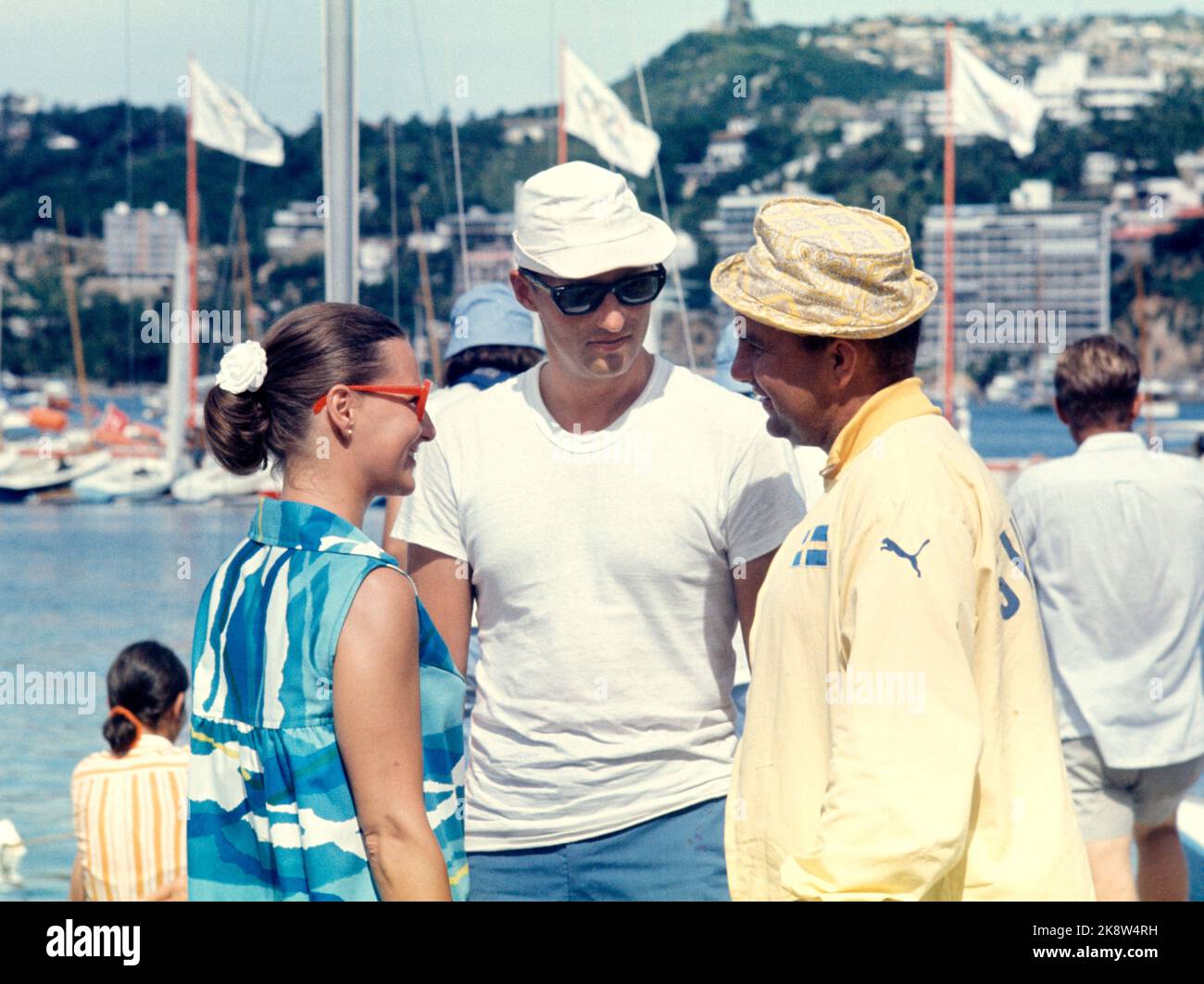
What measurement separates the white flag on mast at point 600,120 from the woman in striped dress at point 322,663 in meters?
13.1

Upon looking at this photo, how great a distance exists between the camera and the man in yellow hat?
1.69 metres

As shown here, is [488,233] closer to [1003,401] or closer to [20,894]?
[20,894]

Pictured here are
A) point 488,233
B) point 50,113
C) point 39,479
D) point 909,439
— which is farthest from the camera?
point 39,479

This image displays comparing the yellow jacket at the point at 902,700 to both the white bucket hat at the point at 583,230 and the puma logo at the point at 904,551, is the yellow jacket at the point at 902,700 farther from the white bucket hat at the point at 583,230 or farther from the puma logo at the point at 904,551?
the white bucket hat at the point at 583,230

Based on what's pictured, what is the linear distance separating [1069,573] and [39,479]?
124 feet

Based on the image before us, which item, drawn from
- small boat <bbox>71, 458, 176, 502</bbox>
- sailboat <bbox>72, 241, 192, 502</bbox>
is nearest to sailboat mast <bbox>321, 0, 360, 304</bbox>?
sailboat <bbox>72, 241, 192, 502</bbox>

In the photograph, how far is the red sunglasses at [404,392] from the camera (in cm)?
208

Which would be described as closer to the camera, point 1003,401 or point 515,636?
point 515,636

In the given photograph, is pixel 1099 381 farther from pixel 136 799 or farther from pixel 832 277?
pixel 136 799

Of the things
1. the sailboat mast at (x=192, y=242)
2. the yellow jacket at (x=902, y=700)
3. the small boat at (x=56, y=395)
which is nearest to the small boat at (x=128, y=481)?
the sailboat mast at (x=192, y=242)

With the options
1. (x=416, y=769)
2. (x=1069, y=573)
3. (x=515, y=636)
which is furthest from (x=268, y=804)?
(x=1069, y=573)

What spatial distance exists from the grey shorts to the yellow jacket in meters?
2.36

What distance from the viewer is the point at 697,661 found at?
2.58 meters

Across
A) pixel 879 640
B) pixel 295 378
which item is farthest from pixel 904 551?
pixel 295 378
